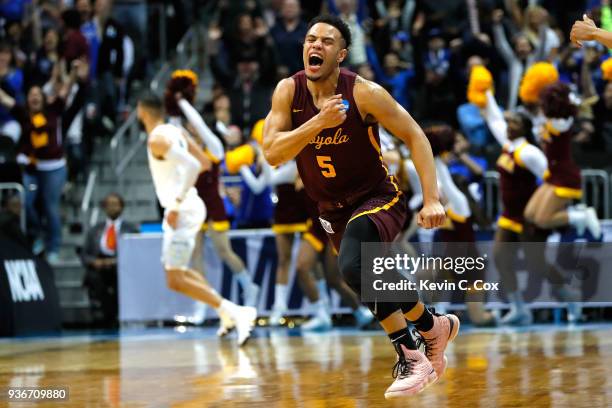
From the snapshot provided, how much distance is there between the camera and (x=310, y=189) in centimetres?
739

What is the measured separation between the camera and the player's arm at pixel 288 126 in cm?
649

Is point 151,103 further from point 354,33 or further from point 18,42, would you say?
point 18,42

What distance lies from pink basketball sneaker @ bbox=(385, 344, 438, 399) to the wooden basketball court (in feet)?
0.39

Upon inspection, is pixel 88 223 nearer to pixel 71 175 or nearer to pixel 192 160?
pixel 71 175

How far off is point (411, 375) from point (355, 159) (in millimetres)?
1414

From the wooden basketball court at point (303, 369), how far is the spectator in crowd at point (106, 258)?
180cm

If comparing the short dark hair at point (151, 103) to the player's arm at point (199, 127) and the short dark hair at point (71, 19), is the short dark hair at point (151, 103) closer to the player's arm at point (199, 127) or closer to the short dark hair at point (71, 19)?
the player's arm at point (199, 127)

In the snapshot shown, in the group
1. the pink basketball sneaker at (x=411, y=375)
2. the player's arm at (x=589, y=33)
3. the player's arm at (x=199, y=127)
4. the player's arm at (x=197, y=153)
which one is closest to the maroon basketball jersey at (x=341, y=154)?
the pink basketball sneaker at (x=411, y=375)

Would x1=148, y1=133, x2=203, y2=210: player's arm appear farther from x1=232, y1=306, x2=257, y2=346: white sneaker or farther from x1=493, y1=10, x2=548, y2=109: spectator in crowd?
x1=493, y1=10, x2=548, y2=109: spectator in crowd

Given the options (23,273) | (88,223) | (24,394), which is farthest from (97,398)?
(88,223)

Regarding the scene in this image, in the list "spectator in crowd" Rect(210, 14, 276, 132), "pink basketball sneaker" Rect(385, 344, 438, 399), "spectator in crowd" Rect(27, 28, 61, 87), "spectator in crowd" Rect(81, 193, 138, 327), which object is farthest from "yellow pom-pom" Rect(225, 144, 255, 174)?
"pink basketball sneaker" Rect(385, 344, 438, 399)

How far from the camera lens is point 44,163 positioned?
50.5 feet

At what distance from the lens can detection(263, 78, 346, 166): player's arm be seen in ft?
21.3

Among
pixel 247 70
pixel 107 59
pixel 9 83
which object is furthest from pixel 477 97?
pixel 9 83
